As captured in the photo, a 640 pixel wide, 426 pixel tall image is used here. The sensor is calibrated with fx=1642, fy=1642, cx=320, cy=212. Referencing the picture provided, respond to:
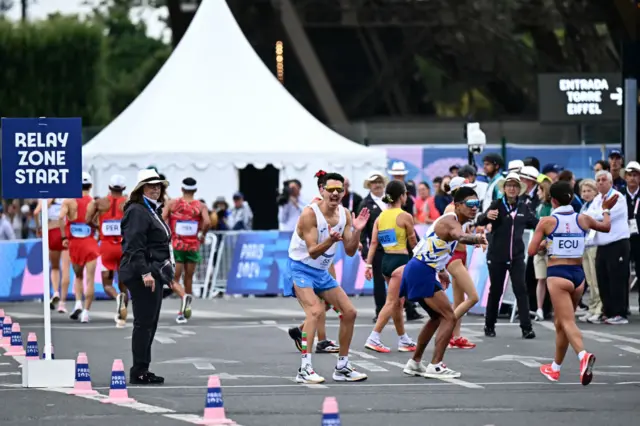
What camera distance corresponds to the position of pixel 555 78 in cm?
3189

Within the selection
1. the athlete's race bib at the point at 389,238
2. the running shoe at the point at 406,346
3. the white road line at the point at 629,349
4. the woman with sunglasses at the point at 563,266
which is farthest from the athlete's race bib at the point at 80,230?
the woman with sunglasses at the point at 563,266

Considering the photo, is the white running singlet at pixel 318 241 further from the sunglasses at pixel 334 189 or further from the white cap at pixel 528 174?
the white cap at pixel 528 174

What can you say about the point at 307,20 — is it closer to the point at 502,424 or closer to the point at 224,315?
the point at 224,315

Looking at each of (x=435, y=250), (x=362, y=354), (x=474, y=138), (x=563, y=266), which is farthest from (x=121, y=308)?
(x=474, y=138)

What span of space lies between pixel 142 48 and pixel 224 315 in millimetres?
64120

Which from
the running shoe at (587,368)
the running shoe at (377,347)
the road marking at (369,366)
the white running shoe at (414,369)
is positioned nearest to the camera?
the running shoe at (587,368)

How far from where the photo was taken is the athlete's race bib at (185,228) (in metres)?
22.2

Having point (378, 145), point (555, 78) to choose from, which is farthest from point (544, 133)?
point (555, 78)

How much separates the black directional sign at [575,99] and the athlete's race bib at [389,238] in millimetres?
14322

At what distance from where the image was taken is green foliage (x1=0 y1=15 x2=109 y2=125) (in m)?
63.9

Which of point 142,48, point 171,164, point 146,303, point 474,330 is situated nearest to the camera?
point 146,303

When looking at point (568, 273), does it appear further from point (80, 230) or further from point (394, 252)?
point (80, 230)

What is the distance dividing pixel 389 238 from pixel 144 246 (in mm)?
4007

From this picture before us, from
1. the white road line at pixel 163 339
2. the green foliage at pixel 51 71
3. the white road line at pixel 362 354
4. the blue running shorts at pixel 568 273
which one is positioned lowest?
the white road line at pixel 163 339
